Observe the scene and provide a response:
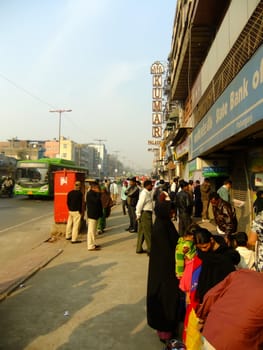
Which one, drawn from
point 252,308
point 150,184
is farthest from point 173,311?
point 150,184

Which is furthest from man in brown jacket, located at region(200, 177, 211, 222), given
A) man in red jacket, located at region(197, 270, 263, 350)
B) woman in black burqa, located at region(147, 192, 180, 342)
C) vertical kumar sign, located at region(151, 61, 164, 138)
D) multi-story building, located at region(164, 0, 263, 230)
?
vertical kumar sign, located at region(151, 61, 164, 138)

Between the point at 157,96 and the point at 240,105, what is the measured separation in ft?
111

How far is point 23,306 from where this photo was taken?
15.0 ft

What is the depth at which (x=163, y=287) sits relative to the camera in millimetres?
3539

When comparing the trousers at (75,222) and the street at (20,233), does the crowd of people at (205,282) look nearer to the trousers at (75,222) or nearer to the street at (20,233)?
the trousers at (75,222)

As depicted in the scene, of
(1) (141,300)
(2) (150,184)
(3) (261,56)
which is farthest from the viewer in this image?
(2) (150,184)

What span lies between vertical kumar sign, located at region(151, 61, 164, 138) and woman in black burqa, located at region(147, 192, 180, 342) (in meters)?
35.6

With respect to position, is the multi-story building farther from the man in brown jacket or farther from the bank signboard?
the man in brown jacket

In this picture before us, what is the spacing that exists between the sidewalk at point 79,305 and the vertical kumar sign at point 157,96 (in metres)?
32.2

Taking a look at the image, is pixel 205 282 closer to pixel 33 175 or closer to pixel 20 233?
pixel 20 233

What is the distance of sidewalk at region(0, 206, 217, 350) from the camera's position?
3609mm

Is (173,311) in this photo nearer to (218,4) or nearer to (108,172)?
(218,4)

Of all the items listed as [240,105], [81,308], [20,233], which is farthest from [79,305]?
[20,233]

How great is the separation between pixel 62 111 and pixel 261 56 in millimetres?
58570
